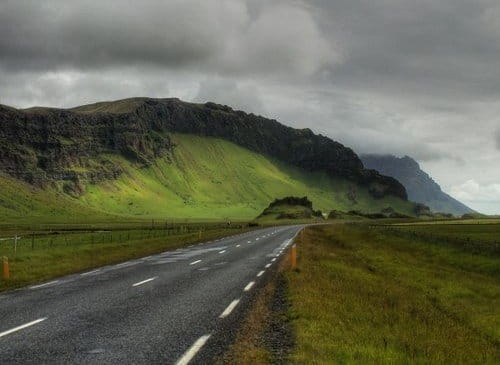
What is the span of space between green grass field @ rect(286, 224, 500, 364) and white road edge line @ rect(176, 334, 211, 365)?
1.75 meters

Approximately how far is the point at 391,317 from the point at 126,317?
6.67 meters

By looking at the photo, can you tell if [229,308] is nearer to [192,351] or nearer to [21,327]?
[192,351]

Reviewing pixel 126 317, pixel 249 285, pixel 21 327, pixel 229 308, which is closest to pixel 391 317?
pixel 229 308

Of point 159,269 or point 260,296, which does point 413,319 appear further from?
point 159,269

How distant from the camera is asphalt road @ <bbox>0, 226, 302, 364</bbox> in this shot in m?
9.35

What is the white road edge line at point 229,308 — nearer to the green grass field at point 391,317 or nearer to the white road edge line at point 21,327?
the green grass field at point 391,317

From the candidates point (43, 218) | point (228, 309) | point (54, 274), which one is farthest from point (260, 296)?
point (43, 218)

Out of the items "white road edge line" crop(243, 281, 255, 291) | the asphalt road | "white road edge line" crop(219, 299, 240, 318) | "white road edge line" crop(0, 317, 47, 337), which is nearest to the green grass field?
"white road edge line" crop(243, 281, 255, 291)

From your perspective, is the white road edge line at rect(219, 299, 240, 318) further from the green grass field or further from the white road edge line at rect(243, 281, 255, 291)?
the white road edge line at rect(243, 281, 255, 291)

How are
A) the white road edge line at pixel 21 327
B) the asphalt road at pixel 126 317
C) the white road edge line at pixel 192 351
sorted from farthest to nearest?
the white road edge line at pixel 21 327
the asphalt road at pixel 126 317
the white road edge line at pixel 192 351

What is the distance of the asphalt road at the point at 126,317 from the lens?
9352 millimetres

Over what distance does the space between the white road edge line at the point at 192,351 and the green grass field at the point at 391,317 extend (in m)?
1.75

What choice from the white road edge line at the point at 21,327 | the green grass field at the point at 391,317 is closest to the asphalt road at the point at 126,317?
the white road edge line at the point at 21,327

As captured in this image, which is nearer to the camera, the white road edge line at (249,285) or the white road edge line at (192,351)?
the white road edge line at (192,351)
